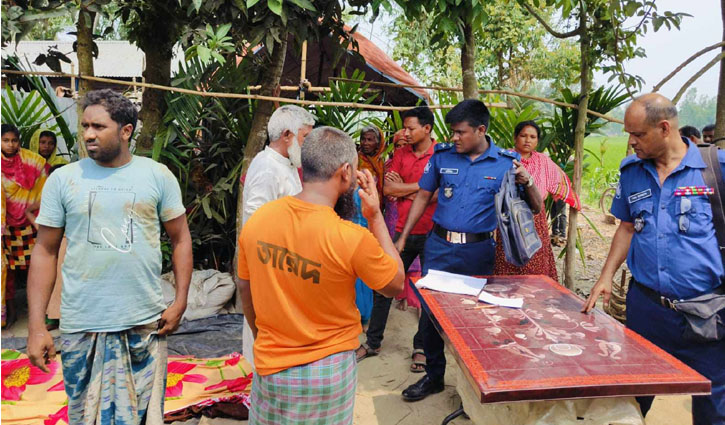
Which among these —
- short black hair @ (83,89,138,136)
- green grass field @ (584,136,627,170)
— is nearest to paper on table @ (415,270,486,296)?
short black hair @ (83,89,138,136)

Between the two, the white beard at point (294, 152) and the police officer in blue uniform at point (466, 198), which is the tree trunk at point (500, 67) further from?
the white beard at point (294, 152)

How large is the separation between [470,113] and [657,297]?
1.38 metres

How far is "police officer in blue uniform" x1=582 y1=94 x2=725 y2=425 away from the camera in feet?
7.19

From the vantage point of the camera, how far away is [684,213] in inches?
87.2

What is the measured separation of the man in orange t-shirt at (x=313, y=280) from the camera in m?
1.70

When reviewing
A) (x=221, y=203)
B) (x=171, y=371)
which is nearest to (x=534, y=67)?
(x=221, y=203)

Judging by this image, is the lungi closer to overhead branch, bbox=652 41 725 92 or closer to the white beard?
the white beard

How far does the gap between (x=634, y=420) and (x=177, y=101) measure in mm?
4254

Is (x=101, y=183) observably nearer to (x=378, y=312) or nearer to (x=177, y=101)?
(x=378, y=312)

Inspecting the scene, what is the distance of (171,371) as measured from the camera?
11.5 ft

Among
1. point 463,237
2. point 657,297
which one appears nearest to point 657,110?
point 657,297

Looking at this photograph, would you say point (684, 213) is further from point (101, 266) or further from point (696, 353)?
point (101, 266)

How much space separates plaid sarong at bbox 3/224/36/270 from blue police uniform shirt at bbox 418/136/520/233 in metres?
3.73

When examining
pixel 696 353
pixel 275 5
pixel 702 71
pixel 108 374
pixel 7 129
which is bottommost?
pixel 108 374
